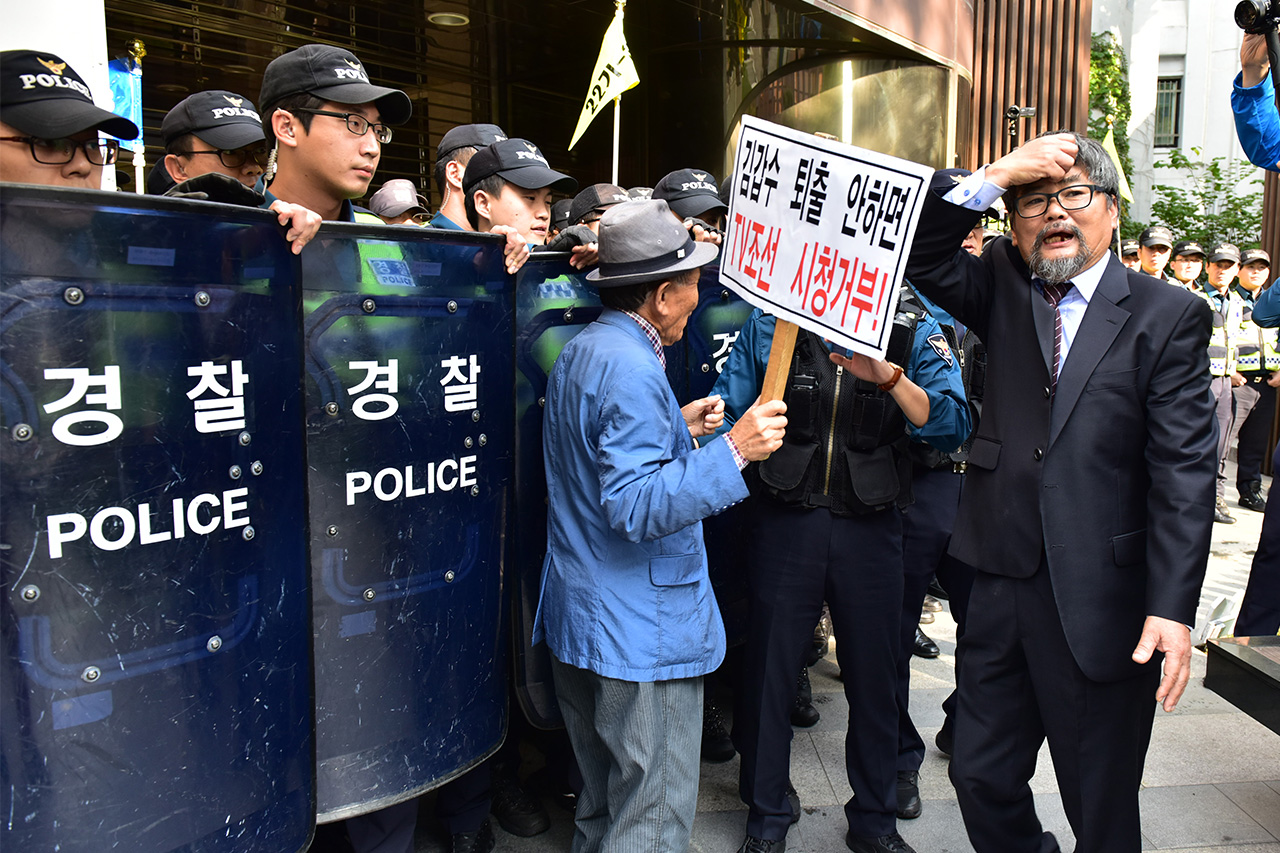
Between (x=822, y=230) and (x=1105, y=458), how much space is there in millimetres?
919

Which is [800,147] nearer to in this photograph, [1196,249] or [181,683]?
[181,683]

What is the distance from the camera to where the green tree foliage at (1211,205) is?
68.2 feet

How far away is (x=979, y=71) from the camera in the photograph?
39.7 feet

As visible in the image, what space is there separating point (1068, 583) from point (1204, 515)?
350mm

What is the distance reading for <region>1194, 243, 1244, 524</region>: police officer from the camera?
27.6 feet

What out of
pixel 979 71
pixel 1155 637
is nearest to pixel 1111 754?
pixel 1155 637

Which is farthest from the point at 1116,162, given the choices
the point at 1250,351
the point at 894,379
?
the point at 1250,351

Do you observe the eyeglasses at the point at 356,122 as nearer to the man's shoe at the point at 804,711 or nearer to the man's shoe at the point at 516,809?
the man's shoe at the point at 516,809

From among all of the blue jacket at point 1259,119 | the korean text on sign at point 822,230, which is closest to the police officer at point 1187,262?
the blue jacket at point 1259,119

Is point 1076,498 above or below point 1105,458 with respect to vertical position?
below

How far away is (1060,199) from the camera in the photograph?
2465mm

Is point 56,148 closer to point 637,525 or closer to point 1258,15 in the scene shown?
point 637,525

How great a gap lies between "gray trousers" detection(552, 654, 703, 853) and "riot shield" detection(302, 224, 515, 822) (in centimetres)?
34

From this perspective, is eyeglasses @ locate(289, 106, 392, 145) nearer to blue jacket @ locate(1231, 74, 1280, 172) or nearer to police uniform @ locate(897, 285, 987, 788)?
police uniform @ locate(897, 285, 987, 788)
